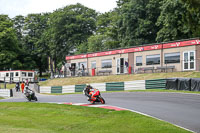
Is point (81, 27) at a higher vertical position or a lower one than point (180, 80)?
higher

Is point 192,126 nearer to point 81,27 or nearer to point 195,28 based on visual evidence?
point 195,28

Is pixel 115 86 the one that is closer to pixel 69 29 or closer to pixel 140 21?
pixel 140 21

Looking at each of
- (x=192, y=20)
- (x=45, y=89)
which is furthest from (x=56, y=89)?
(x=192, y=20)

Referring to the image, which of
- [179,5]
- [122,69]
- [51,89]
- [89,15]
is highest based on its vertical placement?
[89,15]

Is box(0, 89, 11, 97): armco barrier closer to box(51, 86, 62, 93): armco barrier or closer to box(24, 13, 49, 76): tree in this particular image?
box(51, 86, 62, 93): armco barrier

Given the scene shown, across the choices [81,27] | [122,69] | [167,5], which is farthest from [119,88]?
[81,27]

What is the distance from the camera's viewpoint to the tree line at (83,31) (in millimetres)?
41656

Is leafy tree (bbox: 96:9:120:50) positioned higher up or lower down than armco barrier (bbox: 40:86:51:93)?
higher up

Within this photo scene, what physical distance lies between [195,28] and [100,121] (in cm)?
586

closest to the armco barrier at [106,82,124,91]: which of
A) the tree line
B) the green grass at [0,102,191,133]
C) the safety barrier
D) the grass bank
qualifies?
the safety barrier

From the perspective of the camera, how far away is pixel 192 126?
1105 cm

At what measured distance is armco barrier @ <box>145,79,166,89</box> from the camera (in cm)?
2691

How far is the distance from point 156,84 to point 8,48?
2143 inches

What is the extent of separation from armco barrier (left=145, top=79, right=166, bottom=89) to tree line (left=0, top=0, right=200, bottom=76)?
42.5 ft
